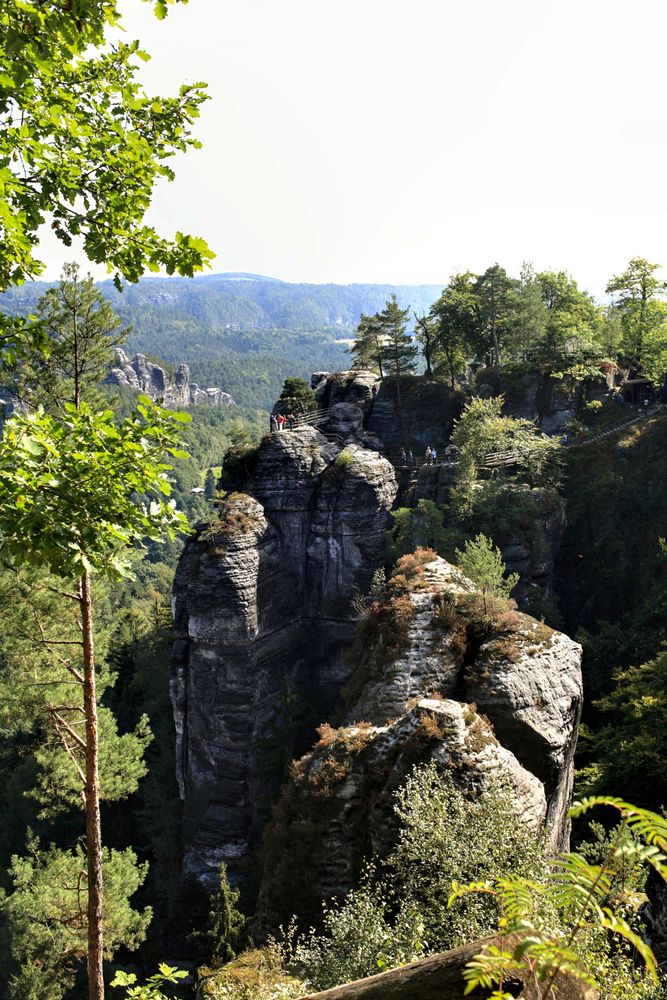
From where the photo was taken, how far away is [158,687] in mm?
46688

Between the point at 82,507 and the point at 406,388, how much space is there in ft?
161

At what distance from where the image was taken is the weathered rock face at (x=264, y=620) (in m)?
35.6

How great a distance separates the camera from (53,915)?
69.0ft

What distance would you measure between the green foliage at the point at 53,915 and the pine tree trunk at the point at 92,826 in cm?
1606

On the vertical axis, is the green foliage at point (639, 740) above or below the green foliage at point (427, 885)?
below

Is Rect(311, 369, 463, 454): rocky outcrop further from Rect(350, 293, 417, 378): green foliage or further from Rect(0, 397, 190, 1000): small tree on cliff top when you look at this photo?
Rect(0, 397, 190, 1000): small tree on cliff top

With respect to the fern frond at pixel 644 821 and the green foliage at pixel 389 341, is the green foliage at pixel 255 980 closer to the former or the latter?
the fern frond at pixel 644 821

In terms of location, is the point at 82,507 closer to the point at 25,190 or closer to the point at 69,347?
the point at 25,190

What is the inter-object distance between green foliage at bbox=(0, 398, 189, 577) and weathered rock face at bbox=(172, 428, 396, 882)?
30.1 metres

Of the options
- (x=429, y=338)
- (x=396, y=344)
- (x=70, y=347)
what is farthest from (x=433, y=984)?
(x=429, y=338)

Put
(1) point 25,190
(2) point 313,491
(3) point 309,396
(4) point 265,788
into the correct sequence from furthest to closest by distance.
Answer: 1. (3) point 309,396
2. (2) point 313,491
3. (4) point 265,788
4. (1) point 25,190

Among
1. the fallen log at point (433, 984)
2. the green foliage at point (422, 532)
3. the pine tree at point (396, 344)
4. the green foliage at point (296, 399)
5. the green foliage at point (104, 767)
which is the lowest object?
the green foliage at point (104, 767)

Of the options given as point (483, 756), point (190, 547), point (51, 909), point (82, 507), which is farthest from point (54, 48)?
point (190, 547)

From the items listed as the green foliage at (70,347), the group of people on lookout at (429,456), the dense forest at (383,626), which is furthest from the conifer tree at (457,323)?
the green foliage at (70,347)
